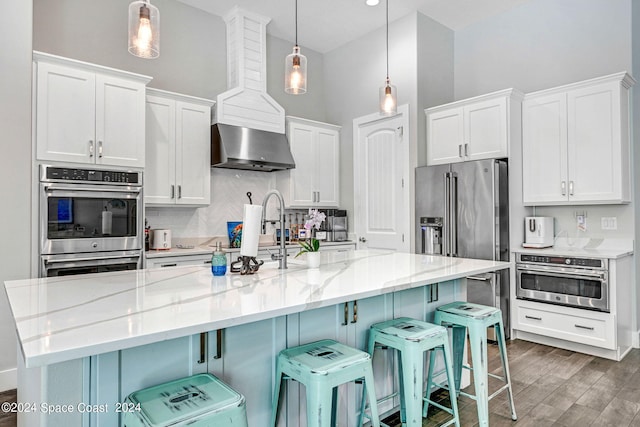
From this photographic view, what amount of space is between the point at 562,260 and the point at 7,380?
4.47 m

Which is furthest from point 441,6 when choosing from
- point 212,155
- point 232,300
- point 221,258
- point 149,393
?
point 149,393

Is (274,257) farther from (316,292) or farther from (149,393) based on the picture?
(149,393)

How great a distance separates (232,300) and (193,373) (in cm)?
32

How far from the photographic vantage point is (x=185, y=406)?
1.24 metres

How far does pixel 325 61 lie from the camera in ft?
18.7

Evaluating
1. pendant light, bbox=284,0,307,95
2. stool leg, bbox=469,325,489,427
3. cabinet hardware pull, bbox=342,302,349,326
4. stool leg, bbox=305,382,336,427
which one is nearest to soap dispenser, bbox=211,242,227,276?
cabinet hardware pull, bbox=342,302,349,326

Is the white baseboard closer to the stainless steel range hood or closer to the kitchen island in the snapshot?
the kitchen island

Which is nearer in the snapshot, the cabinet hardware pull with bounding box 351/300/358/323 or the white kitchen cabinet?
the cabinet hardware pull with bounding box 351/300/358/323

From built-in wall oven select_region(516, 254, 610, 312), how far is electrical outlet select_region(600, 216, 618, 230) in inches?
23.7

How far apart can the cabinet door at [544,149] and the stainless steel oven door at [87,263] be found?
376 cm

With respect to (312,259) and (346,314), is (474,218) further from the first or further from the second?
(346,314)

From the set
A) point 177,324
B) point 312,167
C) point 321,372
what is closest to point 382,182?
point 312,167

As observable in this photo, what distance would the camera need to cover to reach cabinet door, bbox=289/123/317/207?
16.0ft

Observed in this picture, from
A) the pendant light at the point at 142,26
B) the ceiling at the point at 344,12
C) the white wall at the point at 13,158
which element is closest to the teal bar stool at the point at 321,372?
the pendant light at the point at 142,26
